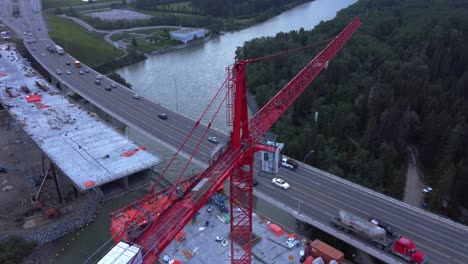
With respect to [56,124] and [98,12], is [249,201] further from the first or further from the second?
[98,12]

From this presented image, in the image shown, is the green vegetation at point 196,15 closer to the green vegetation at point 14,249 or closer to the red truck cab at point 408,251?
the green vegetation at point 14,249

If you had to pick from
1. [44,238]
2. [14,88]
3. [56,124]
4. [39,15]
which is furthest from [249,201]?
[39,15]

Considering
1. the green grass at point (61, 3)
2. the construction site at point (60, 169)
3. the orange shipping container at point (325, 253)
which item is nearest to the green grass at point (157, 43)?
the construction site at point (60, 169)

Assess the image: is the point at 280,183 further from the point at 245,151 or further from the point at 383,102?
the point at 383,102

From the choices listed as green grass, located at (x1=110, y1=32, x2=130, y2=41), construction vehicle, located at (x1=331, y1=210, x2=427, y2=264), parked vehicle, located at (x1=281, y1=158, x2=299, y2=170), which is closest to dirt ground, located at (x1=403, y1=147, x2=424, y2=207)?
parked vehicle, located at (x1=281, y1=158, x2=299, y2=170)

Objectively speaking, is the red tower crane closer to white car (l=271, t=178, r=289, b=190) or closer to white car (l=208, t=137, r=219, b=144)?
white car (l=271, t=178, r=289, b=190)

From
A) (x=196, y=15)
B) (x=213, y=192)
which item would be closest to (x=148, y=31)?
(x=196, y=15)
